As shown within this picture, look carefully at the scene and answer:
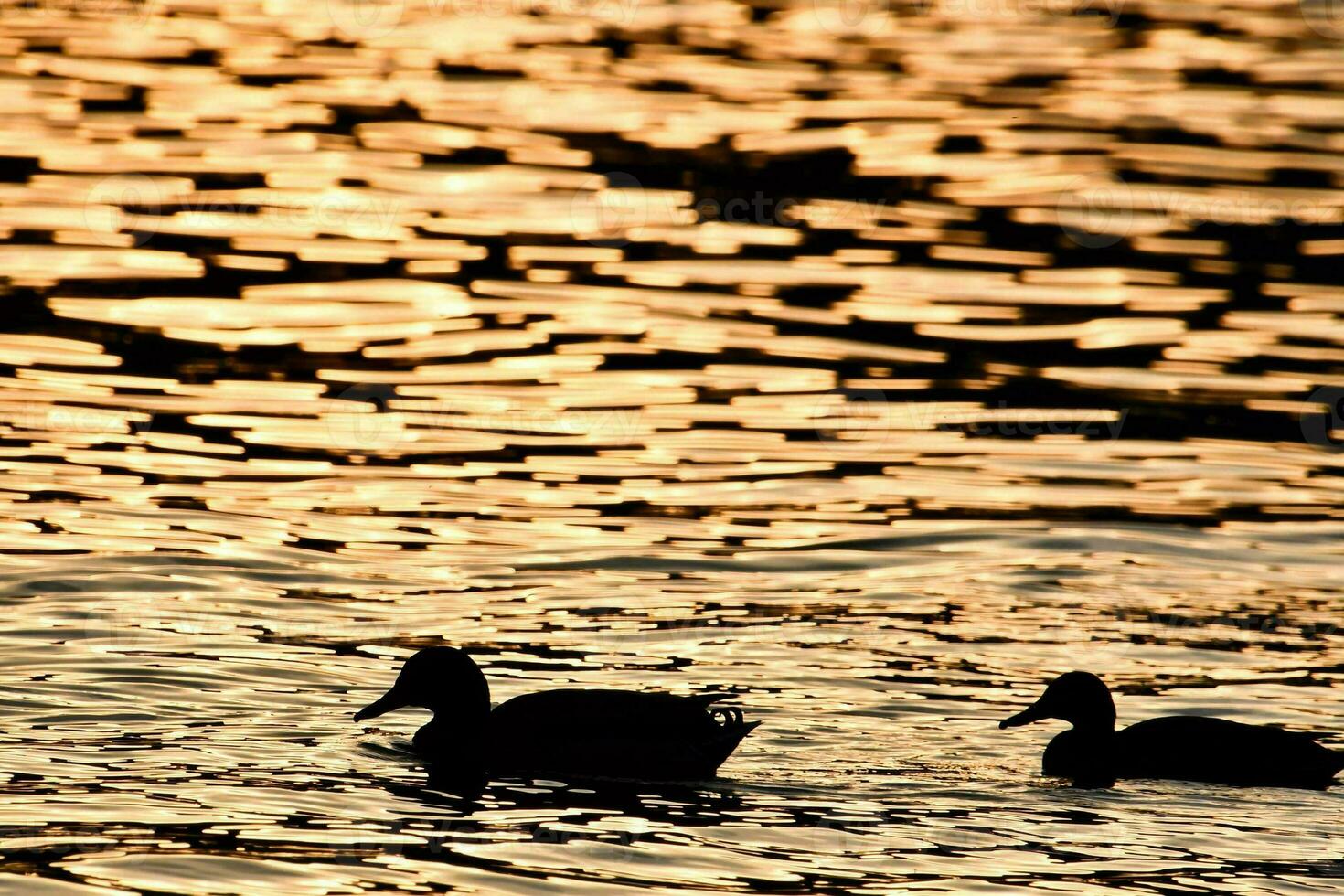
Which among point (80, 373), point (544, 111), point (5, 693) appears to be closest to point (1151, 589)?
point (5, 693)

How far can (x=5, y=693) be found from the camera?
13234 millimetres

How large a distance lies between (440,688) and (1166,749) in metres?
4.01

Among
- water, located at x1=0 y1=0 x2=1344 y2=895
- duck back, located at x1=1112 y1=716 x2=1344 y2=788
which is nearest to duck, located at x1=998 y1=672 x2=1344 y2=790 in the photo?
duck back, located at x1=1112 y1=716 x2=1344 y2=788

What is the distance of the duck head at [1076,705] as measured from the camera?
13083 mm

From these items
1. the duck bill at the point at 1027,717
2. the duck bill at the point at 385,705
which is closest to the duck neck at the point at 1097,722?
the duck bill at the point at 1027,717

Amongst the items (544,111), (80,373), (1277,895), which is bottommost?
(1277,895)

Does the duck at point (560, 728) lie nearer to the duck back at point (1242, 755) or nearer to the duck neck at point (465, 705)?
the duck neck at point (465, 705)

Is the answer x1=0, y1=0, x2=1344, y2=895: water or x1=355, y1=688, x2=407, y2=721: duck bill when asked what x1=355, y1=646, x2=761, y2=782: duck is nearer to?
x1=355, y1=688, x2=407, y2=721: duck bill

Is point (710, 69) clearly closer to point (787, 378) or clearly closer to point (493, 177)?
point (493, 177)

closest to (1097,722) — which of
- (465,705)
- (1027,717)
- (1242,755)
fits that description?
(1027,717)

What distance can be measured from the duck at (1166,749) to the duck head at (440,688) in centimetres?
298

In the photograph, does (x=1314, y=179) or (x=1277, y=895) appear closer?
(x=1277, y=895)

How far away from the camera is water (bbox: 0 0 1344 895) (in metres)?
11.7

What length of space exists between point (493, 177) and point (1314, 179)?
9.67 metres
